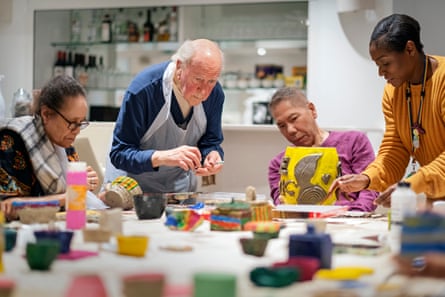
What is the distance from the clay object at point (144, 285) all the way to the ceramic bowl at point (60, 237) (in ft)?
1.31

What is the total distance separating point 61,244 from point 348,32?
4.36m

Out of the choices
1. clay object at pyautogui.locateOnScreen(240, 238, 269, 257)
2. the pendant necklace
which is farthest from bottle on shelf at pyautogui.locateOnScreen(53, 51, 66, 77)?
clay object at pyautogui.locateOnScreen(240, 238, 269, 257)

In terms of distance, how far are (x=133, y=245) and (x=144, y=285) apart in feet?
1.37

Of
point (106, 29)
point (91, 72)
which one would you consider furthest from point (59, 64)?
point (106, 29)

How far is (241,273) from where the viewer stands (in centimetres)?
143

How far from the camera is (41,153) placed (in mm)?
2645

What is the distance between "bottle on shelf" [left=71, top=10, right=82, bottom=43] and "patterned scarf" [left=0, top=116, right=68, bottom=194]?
437 cm

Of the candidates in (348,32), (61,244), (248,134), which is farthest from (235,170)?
(61,244)

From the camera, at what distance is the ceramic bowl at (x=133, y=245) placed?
1.63 meters

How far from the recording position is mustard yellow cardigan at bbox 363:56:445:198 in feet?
8.47

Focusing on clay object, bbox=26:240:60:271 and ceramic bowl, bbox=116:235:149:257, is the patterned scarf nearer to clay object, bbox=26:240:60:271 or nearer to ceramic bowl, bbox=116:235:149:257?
ceramic bowl, bbox=116:235:149:257

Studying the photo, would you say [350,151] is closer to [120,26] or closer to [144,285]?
[144,285]

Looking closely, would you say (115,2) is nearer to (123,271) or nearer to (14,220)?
(14,220)

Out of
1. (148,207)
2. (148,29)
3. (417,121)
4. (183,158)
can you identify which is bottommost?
(148,207)
